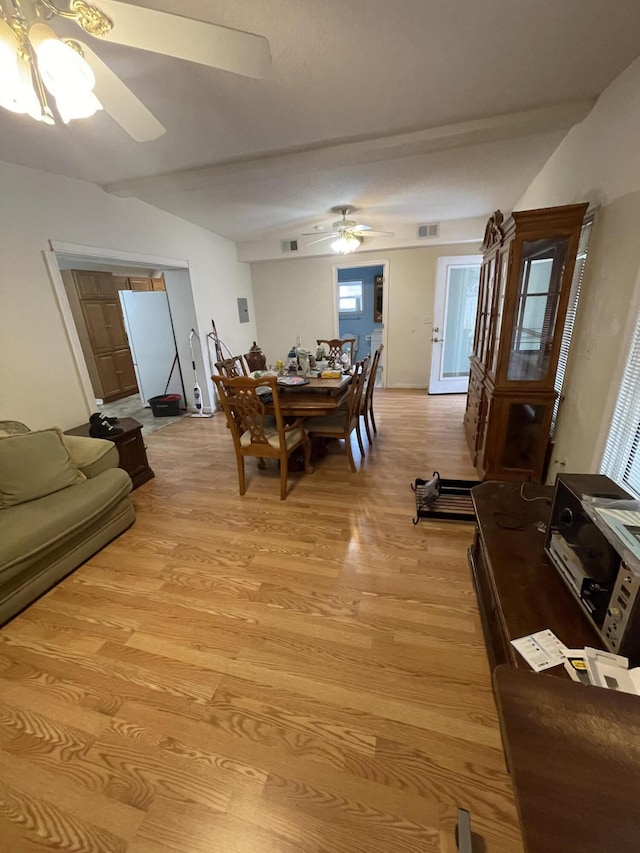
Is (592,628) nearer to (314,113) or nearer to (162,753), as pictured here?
(162,753)

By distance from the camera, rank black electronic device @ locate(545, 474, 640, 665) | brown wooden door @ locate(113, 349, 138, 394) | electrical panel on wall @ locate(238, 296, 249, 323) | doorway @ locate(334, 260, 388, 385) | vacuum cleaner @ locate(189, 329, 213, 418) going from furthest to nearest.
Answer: doorway @ locate(334, 260, 388, 385) → brown wooden door @ locate(113, 349, 138, 394) → electrical panel on wall @ locate(238, 296, 249, 323) → vacuum cleaner @ locate(189, 329, 213, 418) → black electronic device @ locate(545, 474, 640, 665)

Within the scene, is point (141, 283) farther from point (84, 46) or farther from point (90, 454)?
point (84, 46)

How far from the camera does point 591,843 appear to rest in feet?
1.59

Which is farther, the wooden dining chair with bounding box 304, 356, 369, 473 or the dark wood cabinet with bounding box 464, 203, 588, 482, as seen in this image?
the wooden dining chair with bounding box 304, 356, 369, 473

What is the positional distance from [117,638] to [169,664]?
1.10 ft

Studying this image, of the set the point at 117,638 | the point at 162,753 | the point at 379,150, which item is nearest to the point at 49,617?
the point at 117,638

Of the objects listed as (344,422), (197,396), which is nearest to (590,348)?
(344,422)

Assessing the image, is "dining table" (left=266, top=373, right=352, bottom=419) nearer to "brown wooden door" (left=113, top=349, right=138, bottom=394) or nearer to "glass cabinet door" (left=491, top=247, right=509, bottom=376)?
"glass cabinet door" (left=491, top=247, right=509, bottom=376)

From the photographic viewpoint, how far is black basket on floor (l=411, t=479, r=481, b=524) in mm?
2316

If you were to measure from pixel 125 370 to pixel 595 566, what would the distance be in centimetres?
675

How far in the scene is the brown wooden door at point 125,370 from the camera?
19.2 feet

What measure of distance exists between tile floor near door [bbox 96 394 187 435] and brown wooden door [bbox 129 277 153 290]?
6.31ft

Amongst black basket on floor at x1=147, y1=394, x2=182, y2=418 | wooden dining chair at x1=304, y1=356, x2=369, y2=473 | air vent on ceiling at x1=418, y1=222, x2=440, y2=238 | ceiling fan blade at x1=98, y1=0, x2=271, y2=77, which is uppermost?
air vent on ceiling at x1=418, y1=222, x2=440, y2=238

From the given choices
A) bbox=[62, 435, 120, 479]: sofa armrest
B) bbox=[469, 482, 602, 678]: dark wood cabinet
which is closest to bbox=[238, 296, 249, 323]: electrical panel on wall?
bbox=[62, 435, 120, 479]: sofa armrest
